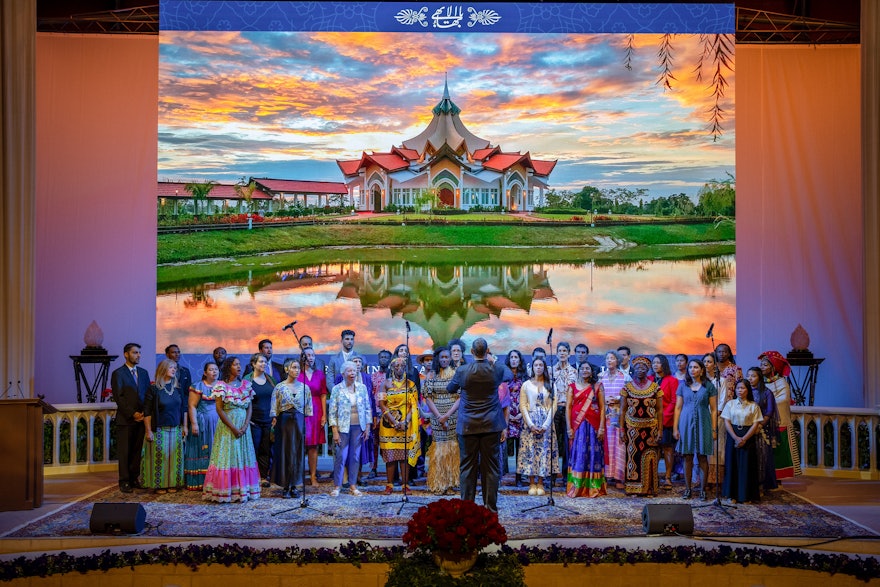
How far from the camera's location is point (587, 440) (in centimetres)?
832

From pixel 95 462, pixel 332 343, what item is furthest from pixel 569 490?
pixel 95 462

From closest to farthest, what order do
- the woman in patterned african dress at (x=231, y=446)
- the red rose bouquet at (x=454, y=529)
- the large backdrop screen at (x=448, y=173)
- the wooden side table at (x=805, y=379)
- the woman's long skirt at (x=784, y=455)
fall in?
the red rose bouquet at (x=454, y=529)
the woman in patterned african dress at (x=231, y=446)
the woman's long skirt at (x=784, y=455)
the wooden side table at (x=805, y=379)
the large backdrop screen at (x=448, y=173)

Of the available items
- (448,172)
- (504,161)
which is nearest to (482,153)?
(504,161)

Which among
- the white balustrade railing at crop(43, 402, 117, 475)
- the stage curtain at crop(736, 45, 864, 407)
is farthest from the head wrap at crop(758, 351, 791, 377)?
the white balustrade railing at crop(43, 402, 117, 475)

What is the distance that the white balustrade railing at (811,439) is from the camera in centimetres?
943

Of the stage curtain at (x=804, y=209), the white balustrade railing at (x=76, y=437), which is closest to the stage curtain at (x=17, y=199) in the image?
the white balustrade railing at (x=76, y=437)

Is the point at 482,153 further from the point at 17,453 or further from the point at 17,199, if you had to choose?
the point at 17,453

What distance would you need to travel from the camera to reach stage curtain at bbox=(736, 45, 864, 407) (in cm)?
1163

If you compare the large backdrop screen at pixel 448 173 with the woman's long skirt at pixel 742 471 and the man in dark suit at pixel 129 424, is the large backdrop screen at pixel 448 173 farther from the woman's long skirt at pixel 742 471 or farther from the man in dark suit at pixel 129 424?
the woman's long skirt at pixel 742 471

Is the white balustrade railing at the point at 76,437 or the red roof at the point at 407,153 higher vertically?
the red roof at the point at 407,153

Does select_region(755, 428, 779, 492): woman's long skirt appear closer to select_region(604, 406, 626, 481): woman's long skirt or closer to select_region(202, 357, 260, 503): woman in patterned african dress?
select_region(604, 406, 626, 481): woman's long skirt

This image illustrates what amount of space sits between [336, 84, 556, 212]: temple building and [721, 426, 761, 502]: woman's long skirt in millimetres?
4533

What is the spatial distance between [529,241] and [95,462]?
18.3 feet

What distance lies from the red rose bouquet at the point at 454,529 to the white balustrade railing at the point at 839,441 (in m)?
5.49
